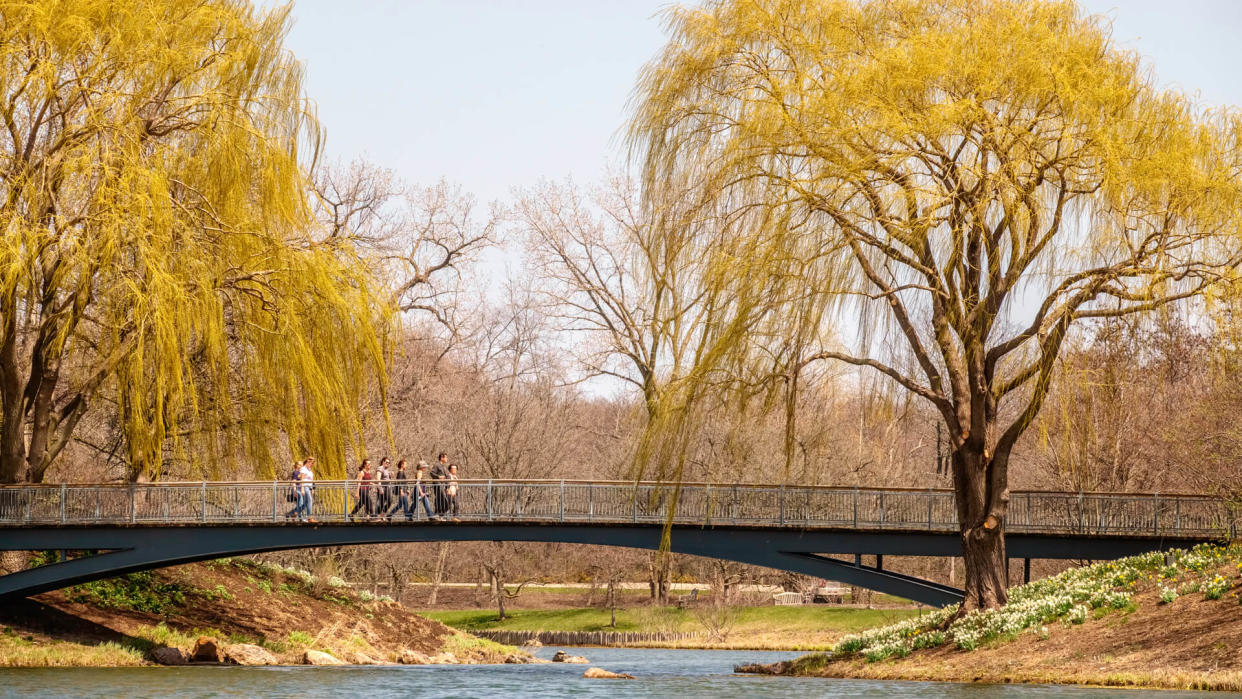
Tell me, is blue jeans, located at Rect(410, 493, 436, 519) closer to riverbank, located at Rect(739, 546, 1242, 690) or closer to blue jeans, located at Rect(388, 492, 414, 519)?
blue jeans, located at Rect(388, 492, 414, 519)

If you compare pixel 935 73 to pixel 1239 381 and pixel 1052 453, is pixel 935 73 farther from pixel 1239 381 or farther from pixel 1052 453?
pixel 1052 453

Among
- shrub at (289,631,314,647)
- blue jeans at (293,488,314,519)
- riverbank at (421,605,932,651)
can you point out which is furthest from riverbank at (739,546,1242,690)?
riverbank at (421,605,932,651)

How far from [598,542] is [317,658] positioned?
7304 mm

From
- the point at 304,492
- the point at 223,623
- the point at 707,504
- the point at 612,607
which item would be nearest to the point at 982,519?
the point at 707,504

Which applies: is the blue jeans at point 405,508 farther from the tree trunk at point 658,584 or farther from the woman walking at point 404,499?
the tree trunk at point 658,584

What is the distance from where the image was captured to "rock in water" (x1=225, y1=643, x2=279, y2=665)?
31.4 metres

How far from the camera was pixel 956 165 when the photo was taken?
24562 millimetres

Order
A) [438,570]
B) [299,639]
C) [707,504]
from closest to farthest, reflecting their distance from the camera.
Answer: [707,504]
[299,639]
[438,570]

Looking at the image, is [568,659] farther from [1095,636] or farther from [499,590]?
[1095,636]

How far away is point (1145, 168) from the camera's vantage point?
947 inches

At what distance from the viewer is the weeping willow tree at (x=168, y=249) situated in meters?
26.7

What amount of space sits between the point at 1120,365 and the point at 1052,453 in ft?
58.8

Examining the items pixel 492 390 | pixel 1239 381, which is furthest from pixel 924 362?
pixel 492 390

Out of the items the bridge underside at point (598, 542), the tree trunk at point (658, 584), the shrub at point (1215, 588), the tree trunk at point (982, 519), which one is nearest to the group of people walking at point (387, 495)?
the bridge underside at point (598, 542)
